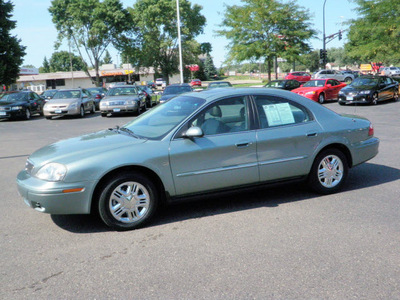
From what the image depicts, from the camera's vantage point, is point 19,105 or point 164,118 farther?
point 19,105

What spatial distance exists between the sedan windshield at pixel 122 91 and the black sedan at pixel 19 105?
403 cm

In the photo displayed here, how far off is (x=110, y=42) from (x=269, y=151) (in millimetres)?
46908

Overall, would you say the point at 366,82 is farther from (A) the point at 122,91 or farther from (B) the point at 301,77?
(B) the point at 301,77

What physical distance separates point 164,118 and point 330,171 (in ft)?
7.75

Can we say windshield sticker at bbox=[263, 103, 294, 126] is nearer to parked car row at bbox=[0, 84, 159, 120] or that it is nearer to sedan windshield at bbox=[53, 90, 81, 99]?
parked car row at bbox=[0, 84, 159, 120]

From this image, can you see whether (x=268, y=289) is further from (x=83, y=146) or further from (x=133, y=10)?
(x=133, y=10)

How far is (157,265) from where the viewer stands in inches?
141

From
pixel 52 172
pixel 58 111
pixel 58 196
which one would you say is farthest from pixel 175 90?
pixel 58 196

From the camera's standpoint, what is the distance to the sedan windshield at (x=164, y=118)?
4.88 m

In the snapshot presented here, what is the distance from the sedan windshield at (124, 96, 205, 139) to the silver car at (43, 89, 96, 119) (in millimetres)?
14832

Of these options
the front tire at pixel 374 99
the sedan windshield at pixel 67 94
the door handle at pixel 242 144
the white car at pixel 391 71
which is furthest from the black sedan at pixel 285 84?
the white car at pixel 391 71

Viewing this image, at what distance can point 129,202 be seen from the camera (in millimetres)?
4438

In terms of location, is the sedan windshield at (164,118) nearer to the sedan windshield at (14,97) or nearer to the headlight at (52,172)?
the headlight at (52,172)

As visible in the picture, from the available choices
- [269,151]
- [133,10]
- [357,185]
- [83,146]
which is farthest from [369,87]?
[133,10]
